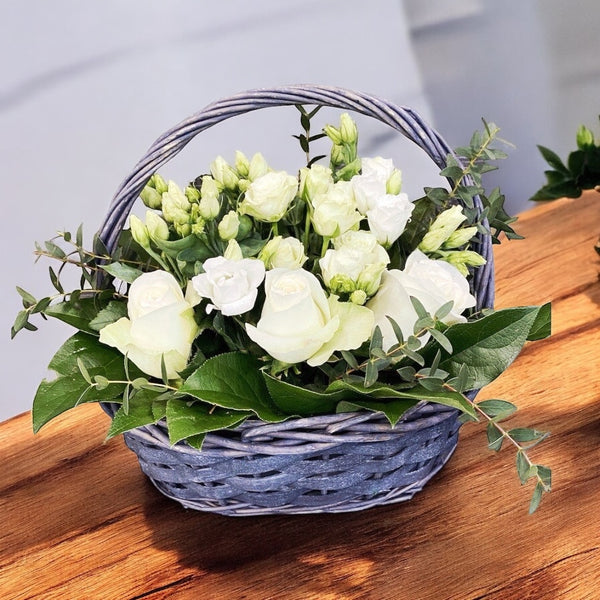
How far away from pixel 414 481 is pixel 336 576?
12 centimetres

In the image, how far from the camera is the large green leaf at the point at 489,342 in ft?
2.20

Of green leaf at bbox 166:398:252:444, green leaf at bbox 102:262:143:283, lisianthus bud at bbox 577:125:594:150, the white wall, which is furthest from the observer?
the white wall

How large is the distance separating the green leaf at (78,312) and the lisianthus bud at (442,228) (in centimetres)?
31

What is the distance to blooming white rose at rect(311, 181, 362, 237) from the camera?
2.25ft

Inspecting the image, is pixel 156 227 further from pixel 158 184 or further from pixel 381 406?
pixel 381 406

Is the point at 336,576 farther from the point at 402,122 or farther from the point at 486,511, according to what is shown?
the point at 402,122

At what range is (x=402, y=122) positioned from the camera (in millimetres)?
709

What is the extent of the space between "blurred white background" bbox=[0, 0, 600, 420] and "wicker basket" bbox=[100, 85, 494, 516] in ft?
3.06

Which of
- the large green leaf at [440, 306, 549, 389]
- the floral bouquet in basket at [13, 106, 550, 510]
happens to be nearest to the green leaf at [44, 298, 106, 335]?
the floral bouquet in basket at [13, 106, 550, 510]

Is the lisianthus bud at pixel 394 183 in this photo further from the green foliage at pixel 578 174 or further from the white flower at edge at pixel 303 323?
the green foliage at pixel 578 174

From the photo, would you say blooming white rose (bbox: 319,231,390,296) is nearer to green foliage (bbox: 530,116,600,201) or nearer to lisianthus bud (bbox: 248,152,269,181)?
lisianthus bud (bbox: 248,152,269,181)

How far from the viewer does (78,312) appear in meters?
0.76

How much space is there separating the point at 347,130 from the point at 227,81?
1082mm

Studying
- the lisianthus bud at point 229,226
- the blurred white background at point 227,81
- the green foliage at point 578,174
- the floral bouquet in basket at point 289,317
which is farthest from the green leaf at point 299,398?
the blurred white background at point 227,81
